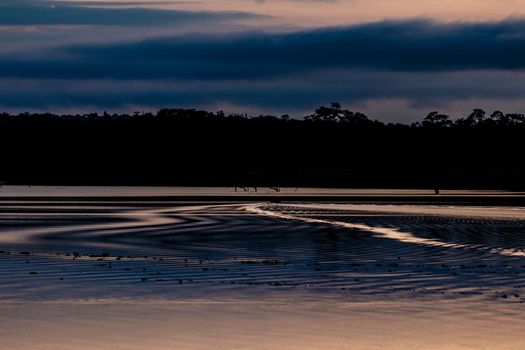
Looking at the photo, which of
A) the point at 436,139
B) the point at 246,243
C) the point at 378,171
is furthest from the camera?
the point at 436,139

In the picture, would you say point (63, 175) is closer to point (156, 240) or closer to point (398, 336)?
point (156, 240)

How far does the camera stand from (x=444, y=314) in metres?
20.3

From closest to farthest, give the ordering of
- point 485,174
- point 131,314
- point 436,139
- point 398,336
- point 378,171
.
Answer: point 398,336
point 131,314
point 485,174
point 378,171
point 436,139

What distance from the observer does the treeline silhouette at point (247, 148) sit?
146625 mm

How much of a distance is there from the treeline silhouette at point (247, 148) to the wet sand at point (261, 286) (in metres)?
93.1

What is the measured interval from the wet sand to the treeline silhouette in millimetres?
93096

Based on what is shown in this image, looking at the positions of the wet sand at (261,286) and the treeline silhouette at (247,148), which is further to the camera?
the treeline silhouette at (247,148)

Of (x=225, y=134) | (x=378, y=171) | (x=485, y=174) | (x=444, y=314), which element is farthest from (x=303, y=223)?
(x=225, y=134)

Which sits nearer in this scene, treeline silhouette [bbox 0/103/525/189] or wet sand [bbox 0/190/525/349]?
wet sand [bbox 0/190/525/349]

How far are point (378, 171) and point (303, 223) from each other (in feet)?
330

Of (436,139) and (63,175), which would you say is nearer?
(63,175)

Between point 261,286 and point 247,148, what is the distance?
14660cm

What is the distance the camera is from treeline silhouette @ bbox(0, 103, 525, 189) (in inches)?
5773

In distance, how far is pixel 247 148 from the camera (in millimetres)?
170500
